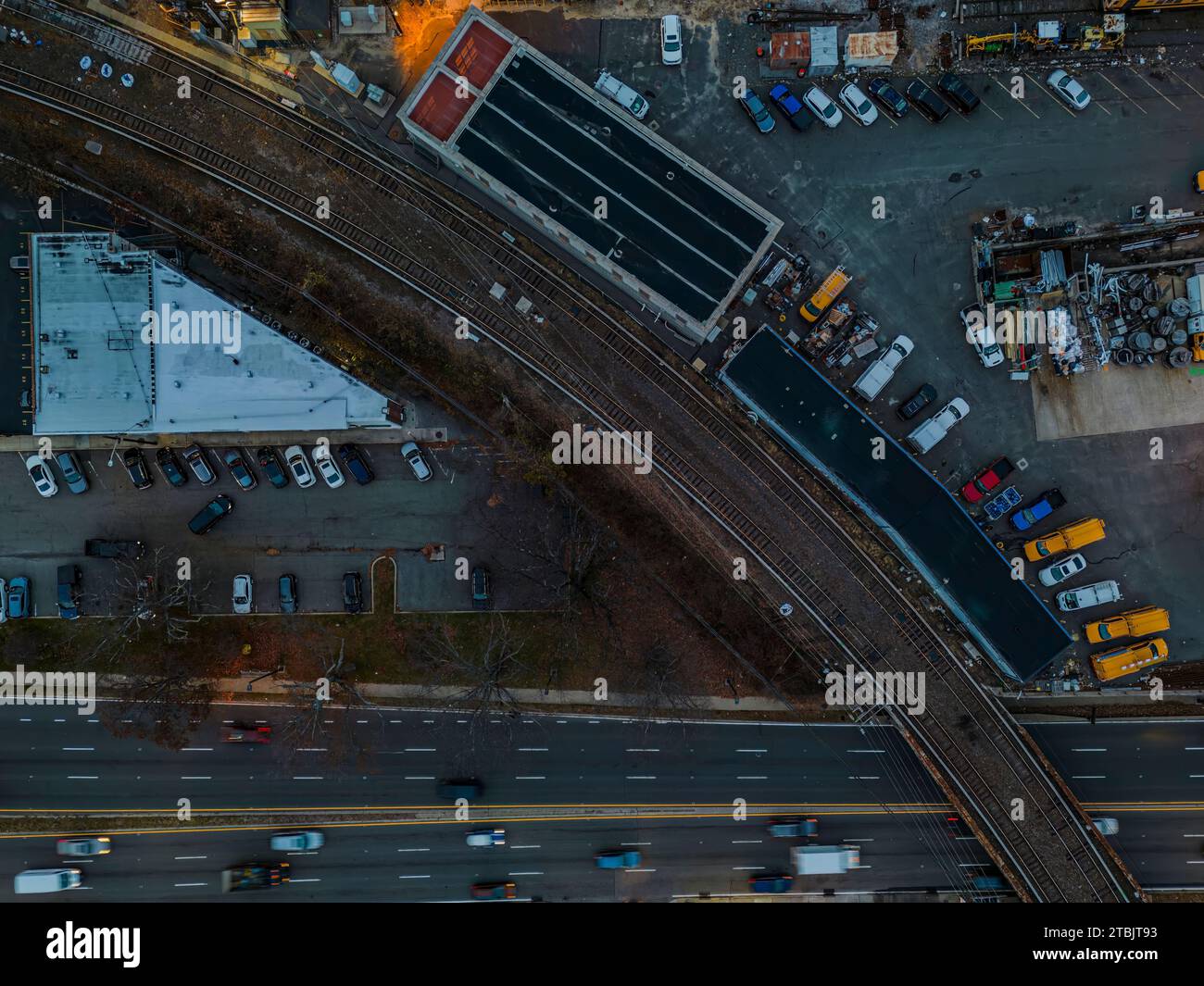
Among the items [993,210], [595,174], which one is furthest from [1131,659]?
[595,174]

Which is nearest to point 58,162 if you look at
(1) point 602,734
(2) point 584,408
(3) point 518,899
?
(2) point 584,408

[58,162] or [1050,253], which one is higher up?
[58,162]

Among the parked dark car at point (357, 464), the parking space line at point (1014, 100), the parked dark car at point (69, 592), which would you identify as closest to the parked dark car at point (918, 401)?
the parking space line at point (1014, 100)

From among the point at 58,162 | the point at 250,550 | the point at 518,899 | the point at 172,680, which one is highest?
the point at 58,162

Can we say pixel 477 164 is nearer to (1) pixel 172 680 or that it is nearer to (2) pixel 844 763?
(1) pixel 172 680

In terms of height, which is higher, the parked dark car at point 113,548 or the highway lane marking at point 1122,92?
the highway lane marking at point 1122,92

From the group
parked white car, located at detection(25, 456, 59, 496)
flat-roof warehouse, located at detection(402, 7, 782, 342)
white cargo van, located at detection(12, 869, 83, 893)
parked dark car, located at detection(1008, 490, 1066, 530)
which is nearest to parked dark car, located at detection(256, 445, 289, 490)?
parked white car, located at detection(25, 456, 59, 496)

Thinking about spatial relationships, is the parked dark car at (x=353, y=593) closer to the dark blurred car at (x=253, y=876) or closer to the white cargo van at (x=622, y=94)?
the dark blurred car at (x=253, y=876)
